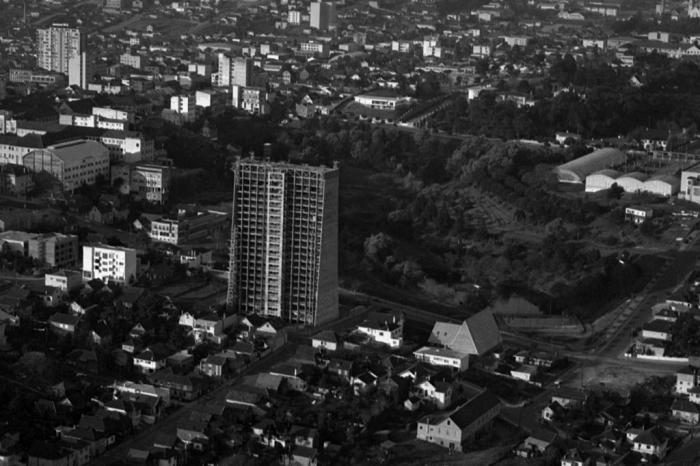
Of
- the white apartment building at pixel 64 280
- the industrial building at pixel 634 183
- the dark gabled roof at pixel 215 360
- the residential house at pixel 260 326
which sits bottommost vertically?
the residential house at pixel 260 326

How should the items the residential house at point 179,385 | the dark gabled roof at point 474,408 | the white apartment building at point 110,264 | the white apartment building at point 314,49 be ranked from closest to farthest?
the dark gabled roof at point 474,408
the residential house at point 179,385
the white apartment building at point 110,264
the white apartment building at point 314,49

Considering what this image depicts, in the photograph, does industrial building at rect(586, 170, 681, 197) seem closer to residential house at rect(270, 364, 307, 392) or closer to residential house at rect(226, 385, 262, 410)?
residential house at rect(270, 364, 307, 392)

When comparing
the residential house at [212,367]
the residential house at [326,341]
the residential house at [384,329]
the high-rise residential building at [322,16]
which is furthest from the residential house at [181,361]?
the high-rise residential building at [322,16]

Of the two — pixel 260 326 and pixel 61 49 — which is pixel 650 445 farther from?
pixel 61 49

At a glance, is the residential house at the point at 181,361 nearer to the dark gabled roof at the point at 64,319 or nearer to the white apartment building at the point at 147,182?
the dark gabled roof at the point at 64,319

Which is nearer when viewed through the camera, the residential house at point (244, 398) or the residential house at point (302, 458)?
the residential house at point (302, 458)

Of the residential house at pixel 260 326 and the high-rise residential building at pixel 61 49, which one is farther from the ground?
the high-rise residential building at pixel 61 49

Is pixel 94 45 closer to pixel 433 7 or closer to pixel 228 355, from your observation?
pixel 433 7

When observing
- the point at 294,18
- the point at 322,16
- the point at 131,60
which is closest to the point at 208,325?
the point at 131,60
